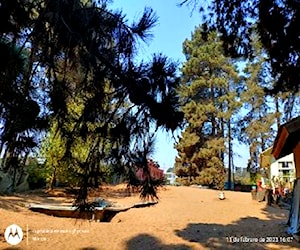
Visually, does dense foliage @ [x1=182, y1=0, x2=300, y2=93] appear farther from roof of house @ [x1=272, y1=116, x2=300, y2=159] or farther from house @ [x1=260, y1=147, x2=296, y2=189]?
house @ [x1=260, y1=147, x2=296, y2=189]

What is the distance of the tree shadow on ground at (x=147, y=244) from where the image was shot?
5.04 m

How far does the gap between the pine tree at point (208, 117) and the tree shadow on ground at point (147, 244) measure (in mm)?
15666

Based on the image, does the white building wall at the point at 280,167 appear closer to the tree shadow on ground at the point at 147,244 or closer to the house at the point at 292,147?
the house at the point at 292,147

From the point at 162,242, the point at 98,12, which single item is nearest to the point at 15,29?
the point at 98,12

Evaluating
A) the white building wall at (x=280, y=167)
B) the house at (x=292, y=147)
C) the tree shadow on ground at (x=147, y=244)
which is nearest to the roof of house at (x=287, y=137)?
the house at (x=292, y=147)

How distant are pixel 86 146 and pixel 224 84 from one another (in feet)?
66.4

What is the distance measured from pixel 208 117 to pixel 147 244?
18.3m

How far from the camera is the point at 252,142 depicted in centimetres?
2233

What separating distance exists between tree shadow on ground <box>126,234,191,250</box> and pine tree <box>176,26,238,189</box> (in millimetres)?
15666

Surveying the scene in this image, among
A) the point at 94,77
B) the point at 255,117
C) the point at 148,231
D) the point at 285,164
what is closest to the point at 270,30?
the point at 94,77

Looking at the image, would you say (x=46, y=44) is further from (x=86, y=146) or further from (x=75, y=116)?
(x=86, y=146)

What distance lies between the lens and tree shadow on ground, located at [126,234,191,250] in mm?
5045

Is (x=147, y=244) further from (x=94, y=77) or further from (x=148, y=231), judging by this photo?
(x=94, y=77)

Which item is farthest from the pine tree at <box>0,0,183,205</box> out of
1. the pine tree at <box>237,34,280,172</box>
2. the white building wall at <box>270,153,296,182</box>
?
the pine tree at <box>237,34,280,172</box>
